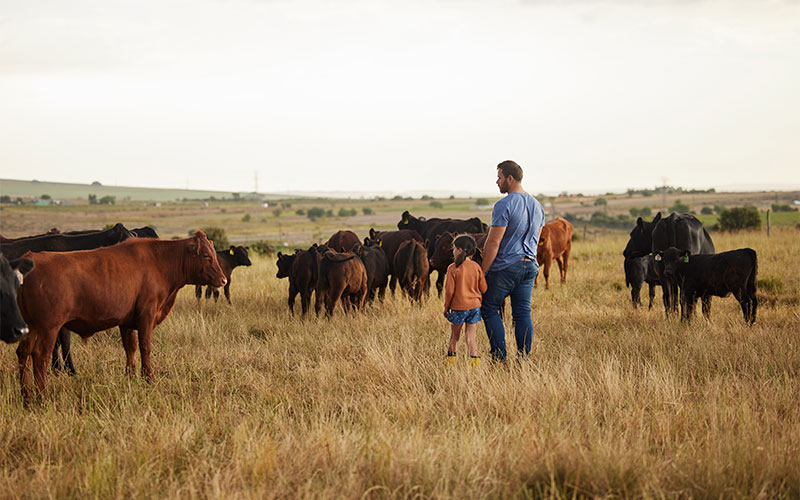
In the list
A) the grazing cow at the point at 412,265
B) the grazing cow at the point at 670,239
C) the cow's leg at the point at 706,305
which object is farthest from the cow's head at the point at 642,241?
the grazing cow at the point at 412,265

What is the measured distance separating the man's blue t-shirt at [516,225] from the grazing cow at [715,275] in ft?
14.3

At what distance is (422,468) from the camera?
4309 mm

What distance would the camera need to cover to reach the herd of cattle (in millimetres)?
5938

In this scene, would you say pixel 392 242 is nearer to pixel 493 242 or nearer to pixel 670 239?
pixel 670 239

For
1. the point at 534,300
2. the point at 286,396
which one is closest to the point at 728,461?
the point at 286,396

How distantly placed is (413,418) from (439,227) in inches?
402

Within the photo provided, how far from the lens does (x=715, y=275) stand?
9688 mm

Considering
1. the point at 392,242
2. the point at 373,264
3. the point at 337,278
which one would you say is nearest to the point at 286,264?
the point at 373,264

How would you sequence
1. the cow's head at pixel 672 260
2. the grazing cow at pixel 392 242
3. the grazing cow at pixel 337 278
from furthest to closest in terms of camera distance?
the grazing cow at pixel 392 242
the grazing cow at pixel 337 278
the cow's head at pixel 672 260

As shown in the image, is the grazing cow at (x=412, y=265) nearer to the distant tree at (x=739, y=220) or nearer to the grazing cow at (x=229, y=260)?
the grazing cow at (x=229, y=260)

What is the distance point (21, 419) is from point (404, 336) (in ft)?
14.9

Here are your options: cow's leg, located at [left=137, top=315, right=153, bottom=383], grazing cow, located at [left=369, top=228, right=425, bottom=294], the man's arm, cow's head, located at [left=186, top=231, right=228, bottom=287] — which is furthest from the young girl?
grazing cow, located at [left=369, top=228, right=425, bottom=294]

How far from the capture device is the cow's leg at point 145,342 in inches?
269

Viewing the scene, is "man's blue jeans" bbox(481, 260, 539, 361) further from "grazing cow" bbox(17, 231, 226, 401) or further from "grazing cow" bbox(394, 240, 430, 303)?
"grazing cow" bbox(394, 240, 430, 303)
